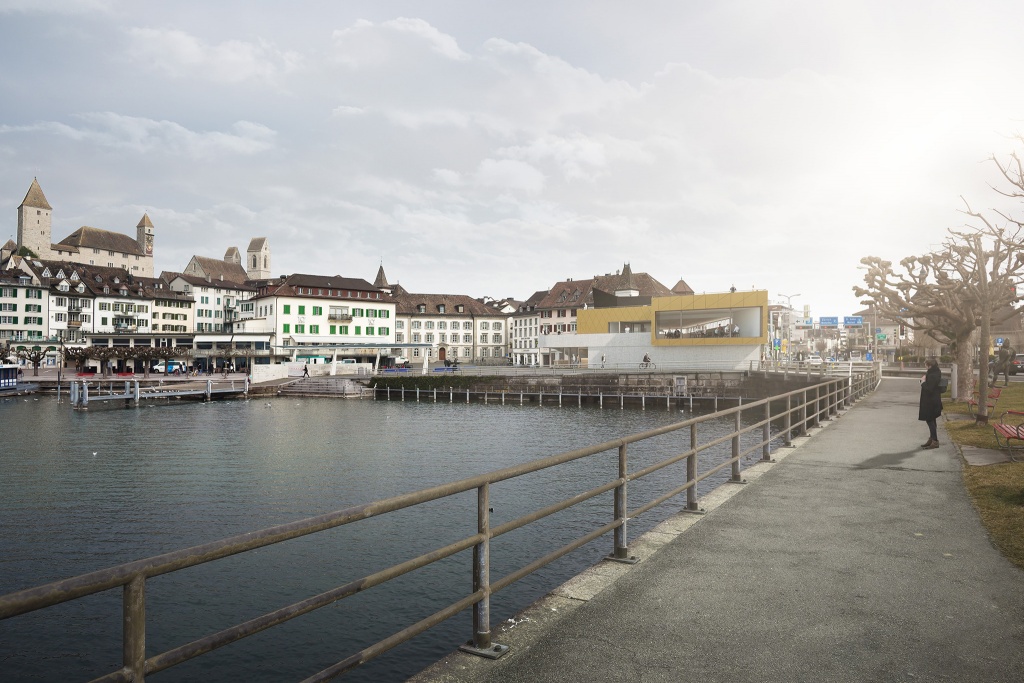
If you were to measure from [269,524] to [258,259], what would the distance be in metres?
162

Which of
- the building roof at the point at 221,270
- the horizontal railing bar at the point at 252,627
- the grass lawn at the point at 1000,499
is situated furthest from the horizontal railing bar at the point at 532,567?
the building roof at the point at 221,270

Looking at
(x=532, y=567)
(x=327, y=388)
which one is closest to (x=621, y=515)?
(x=532, y=567)

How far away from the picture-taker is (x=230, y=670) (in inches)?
421

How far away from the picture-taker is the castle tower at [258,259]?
6678 inches

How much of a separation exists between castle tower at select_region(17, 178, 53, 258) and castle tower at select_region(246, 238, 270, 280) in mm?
41409

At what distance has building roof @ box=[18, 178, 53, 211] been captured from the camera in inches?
5970

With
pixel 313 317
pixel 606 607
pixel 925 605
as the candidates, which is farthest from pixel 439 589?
pixel 313 317

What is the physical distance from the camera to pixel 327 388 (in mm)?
78875

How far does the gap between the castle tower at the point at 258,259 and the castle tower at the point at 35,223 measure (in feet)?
136

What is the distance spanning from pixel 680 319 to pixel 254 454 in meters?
49.9

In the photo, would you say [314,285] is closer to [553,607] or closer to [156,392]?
[156,392]

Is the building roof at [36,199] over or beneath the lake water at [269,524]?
over

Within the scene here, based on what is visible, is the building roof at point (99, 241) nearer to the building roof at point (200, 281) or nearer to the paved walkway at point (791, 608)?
the building roof at point (200, 281)

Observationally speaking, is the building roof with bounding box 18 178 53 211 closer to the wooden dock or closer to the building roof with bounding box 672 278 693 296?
the wooden dock
